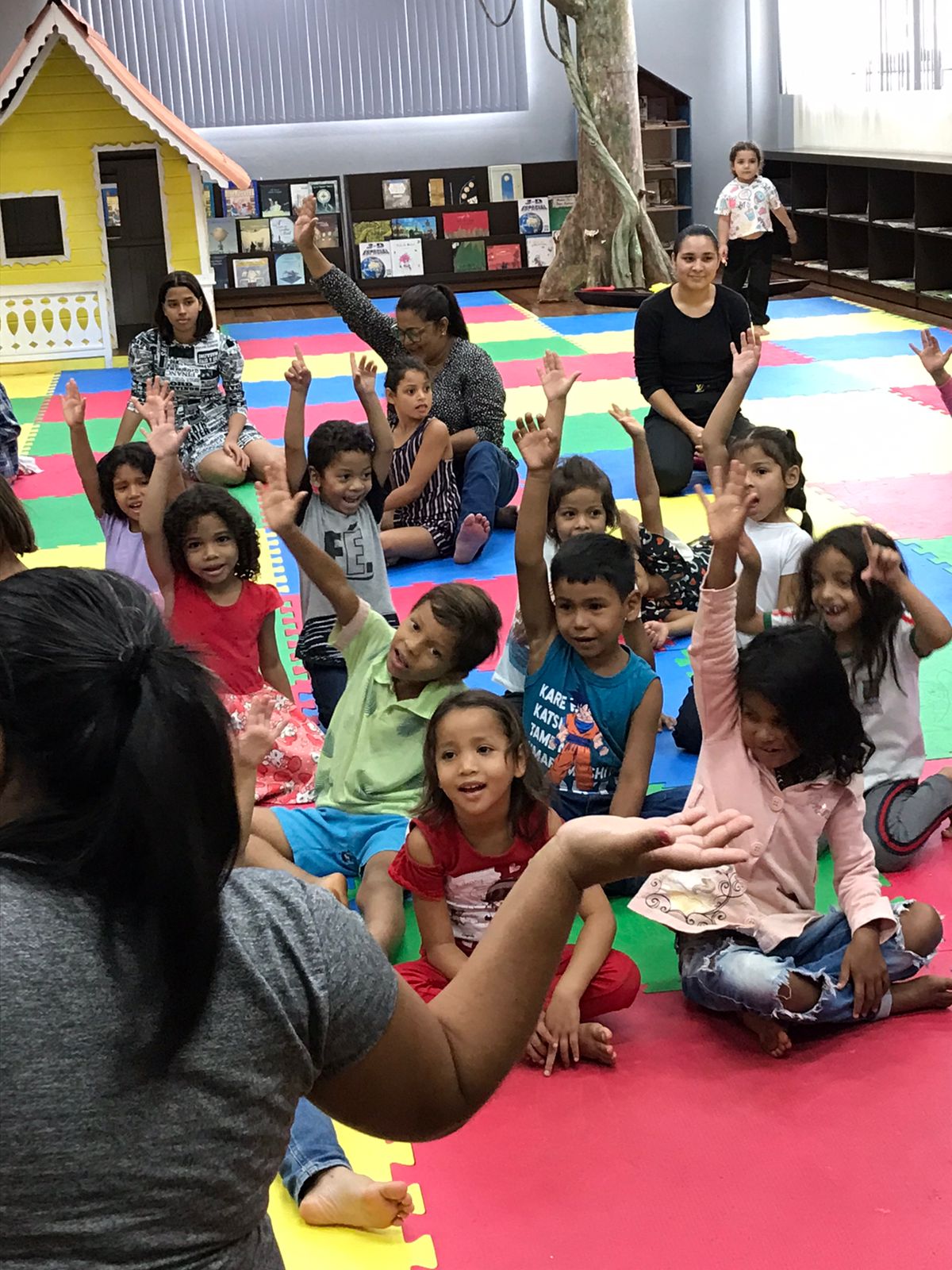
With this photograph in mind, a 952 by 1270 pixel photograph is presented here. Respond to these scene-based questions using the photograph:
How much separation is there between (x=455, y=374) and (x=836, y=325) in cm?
580

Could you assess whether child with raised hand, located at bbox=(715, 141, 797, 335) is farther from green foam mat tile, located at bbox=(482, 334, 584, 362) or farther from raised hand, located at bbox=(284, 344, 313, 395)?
raised hand, located at bbox=(284, 344, 313, 395)

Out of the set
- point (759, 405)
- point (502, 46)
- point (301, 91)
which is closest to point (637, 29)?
point (502, 46)

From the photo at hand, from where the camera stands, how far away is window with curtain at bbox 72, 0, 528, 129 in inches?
587

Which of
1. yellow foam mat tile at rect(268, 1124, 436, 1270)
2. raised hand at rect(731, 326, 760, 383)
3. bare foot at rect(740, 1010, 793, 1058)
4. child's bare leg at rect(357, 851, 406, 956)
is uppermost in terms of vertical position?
raised hand at rect(731, 326, 760, 383)

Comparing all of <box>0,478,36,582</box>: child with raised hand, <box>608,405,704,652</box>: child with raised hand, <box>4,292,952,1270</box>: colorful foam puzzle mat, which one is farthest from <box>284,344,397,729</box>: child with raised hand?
<box>0,478,36,582</box>: child with raised hand

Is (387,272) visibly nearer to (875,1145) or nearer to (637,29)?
(637,29)

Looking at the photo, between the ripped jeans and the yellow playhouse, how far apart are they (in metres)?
9.09

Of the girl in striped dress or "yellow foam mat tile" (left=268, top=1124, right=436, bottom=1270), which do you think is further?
the girl in striped dress

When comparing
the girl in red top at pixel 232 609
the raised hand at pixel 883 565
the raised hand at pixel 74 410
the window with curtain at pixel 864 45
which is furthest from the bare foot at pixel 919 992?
the window with curtain at pixel 864 45

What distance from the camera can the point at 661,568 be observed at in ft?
16.6

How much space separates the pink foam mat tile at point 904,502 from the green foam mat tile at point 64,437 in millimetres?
4111

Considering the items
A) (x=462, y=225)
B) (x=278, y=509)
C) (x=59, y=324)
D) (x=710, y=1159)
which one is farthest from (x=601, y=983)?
(x=462, y=225)

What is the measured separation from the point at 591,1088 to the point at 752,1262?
529 millimetres

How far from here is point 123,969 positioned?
1103 millimetres
